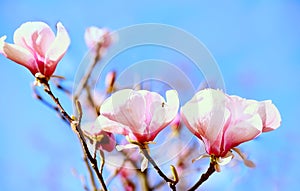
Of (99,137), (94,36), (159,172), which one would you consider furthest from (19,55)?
(94,36)

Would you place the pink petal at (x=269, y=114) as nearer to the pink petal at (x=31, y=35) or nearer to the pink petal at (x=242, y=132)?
the pink petal at (x=242, y=132)

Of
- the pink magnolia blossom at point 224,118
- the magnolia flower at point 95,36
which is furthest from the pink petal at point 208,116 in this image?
the magnolia flower at point 95,36

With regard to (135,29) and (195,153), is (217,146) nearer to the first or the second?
(135,29)

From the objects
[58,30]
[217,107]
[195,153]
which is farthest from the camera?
[195,153]

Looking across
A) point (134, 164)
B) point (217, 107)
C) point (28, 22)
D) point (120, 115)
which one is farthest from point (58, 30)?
point (134, 164)

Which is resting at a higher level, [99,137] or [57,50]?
[57,50]

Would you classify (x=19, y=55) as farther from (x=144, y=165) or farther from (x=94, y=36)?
(x=94, y=36)
